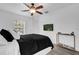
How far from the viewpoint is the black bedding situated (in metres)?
1.63

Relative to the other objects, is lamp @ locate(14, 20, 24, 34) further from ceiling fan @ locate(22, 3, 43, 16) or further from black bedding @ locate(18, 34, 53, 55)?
ceiling fan @ locate(22, 3, 43, 16)

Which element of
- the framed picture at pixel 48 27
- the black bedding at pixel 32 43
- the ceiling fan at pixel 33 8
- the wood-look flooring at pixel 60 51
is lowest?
the wood-look flooring at pixel 60 51

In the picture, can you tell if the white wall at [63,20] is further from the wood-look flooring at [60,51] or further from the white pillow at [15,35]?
the white pillow at [15,35]

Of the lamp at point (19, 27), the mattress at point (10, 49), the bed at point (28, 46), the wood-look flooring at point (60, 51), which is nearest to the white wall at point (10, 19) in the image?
the lamp at point (19, 27)

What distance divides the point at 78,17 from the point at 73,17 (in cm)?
8

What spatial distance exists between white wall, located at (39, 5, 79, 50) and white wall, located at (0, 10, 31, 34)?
0.26m

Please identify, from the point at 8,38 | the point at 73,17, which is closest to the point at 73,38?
the point at 73,17

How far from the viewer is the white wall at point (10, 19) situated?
5.35ft

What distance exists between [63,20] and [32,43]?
742mm

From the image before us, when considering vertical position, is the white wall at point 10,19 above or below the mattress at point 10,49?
above

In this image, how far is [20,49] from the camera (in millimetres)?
1594

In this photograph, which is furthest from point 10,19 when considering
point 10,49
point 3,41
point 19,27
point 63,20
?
point 63,20

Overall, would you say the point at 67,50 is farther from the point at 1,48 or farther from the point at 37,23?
the point at 1,48

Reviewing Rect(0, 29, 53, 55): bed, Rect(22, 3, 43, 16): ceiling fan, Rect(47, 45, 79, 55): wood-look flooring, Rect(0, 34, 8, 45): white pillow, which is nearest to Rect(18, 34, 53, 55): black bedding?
Rect(0, 29, 53, 55): bed
